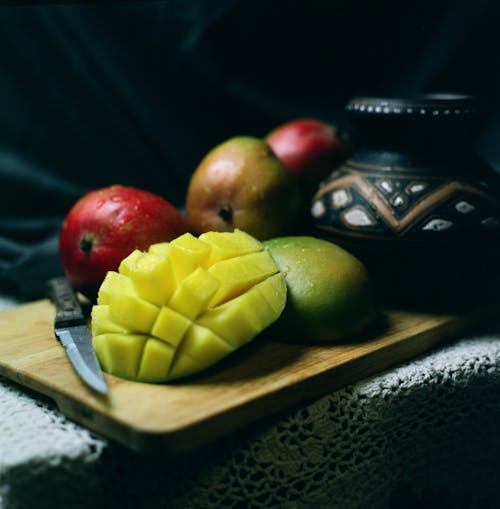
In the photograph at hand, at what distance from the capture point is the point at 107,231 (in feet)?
3.56

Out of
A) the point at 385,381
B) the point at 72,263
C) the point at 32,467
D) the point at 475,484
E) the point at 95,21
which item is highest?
the point at 95,21

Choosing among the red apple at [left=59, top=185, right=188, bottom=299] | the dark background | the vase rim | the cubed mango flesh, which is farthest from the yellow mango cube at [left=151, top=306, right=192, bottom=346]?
the dark background

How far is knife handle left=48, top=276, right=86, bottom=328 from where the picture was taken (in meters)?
0.99

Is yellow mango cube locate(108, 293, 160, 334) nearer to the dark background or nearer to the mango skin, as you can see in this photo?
the mango skin

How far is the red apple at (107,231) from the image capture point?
3.55 ft

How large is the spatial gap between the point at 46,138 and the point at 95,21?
0.96ft

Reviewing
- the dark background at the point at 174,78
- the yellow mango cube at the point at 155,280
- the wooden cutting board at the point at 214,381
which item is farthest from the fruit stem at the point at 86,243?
the dark background at the point at 174,78

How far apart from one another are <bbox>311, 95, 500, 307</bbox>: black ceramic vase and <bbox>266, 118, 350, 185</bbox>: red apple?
0.21 metres

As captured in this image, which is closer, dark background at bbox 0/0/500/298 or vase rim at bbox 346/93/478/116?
vase rim at bbox 346/93/478/116

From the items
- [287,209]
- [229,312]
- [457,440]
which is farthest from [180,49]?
[457,440]

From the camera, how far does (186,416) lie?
77cm

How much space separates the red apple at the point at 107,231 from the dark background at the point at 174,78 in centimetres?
34

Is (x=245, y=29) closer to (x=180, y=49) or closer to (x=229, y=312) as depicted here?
(x=180, y=49)

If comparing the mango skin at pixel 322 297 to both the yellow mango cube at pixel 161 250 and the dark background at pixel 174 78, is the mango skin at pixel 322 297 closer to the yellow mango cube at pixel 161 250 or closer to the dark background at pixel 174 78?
Result: the yellow mango cube at pixel 161 250
